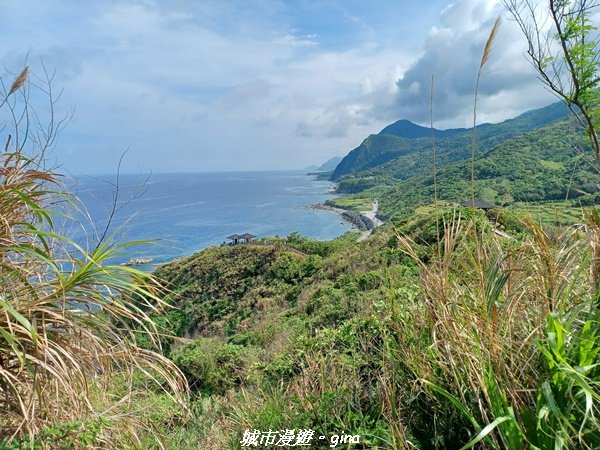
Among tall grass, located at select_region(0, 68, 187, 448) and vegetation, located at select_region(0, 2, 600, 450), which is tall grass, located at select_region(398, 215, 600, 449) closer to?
vegetation, located at select_region(0, 2, 600, 450)

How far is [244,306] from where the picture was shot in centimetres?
1547

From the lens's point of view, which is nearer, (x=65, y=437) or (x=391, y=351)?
(x=65, y=437)

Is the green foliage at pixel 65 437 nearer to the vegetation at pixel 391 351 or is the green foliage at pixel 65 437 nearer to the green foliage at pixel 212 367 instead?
the vegetation at pixel 391 351

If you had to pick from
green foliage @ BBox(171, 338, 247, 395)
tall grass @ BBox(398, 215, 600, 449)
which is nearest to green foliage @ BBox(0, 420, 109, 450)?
tall grass @ BBox(398, 215, 600, 449)

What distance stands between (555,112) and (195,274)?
4844 inches

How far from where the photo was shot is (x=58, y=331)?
61.8 inches

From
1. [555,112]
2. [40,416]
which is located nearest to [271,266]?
[40,416]

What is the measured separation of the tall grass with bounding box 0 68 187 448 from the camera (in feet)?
4.86

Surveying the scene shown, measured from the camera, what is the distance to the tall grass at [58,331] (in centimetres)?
148

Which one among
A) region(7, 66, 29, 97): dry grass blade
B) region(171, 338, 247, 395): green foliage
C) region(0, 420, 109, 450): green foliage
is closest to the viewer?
region(0, 420, 109, 450): green foliage

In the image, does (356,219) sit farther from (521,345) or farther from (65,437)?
(65,437)

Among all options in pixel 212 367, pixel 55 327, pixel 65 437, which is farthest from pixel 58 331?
pixel 212 367

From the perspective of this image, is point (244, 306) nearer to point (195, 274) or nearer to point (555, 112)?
point (195, 274)

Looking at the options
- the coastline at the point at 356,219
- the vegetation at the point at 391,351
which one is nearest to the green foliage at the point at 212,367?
A: the vegetation at the point at 391,351
